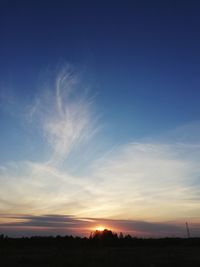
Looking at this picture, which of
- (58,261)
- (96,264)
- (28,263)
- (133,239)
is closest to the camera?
(96,264)

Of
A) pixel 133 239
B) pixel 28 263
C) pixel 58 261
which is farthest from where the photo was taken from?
pixel 133 239

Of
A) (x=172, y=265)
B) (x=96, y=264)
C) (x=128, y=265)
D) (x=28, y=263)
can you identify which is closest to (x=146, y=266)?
(x=128, y=265)

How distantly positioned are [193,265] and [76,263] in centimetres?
910

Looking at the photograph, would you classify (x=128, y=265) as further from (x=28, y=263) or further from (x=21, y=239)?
(x=21, y=239)

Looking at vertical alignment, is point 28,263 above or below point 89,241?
below

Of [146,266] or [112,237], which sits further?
[112,237]

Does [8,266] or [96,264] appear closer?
[96,264]

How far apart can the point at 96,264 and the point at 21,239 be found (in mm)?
44529

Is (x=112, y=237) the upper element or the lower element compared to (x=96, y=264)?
upper

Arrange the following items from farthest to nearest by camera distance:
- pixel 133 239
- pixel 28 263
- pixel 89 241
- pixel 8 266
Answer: pixel 133 239
pixel 89 241
pixel 28 263
pixel 8 266

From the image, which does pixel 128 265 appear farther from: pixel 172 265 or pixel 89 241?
pixel 89 241

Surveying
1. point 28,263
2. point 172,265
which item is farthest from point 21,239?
point 172,265

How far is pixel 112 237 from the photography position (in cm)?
6034

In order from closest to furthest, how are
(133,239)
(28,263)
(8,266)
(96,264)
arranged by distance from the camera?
(96,264) < (8,266) < (28,263) < (133,239)
